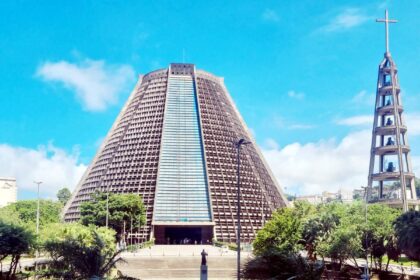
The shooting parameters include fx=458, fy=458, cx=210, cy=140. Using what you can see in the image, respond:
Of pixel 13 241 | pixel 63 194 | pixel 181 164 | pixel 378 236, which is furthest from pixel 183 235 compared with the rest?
pixel 63 194

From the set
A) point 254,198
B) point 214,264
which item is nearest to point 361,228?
point 214,264

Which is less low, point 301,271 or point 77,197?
point 77,197

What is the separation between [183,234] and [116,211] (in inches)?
815

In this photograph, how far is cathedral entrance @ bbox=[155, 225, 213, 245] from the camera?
8200 centimetres

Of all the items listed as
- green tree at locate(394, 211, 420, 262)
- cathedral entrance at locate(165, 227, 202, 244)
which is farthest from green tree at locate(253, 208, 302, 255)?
cathedral entrance at locate(165, 227, 202, 244)

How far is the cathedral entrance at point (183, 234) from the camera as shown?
82000mm

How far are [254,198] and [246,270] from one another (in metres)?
66.1

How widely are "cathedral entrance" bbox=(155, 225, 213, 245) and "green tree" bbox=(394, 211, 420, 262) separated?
158 feet

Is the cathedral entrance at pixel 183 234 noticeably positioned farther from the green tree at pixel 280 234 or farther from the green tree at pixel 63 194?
the green tree at pixel 63 194

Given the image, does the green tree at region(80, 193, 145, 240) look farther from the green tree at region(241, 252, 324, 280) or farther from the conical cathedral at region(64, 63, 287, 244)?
the green tree at region(241, 252, 324, 280)

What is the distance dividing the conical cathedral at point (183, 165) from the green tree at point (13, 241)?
38.2 meters

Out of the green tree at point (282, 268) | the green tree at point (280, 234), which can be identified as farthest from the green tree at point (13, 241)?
the green tree at point (282, 268)

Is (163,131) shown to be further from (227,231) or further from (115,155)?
(227,231)

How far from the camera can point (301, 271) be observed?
21438mm
